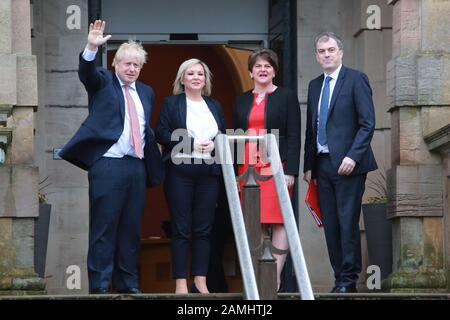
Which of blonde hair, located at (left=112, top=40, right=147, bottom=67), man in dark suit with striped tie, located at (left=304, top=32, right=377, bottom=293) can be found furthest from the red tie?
man in dark suit with striped tie, located at (left=304, top=32, right=377, bottom=293)

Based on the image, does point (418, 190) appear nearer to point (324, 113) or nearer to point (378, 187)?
point (324, 113)

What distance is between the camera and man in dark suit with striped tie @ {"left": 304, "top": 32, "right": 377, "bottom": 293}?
11.3m

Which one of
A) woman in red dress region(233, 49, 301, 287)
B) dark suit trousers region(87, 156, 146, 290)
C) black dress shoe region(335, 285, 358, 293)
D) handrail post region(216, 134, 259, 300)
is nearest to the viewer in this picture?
handrail post region(216, 134, 259, 300)

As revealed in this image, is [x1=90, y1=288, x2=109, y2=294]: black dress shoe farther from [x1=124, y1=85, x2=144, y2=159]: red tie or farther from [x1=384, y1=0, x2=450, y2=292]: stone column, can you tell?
[x1=384, y1=0, x2=450, y2=292]: stone column

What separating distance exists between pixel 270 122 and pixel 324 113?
41 centimetres

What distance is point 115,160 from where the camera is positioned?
11125mm

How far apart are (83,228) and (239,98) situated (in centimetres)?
263

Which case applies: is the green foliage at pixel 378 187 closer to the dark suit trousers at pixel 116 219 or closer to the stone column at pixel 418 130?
the stone column at pixel 418 130

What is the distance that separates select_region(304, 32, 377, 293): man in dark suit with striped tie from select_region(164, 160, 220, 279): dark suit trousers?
806mm

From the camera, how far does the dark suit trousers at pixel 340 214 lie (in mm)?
11242

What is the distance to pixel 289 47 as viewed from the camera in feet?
47.0
